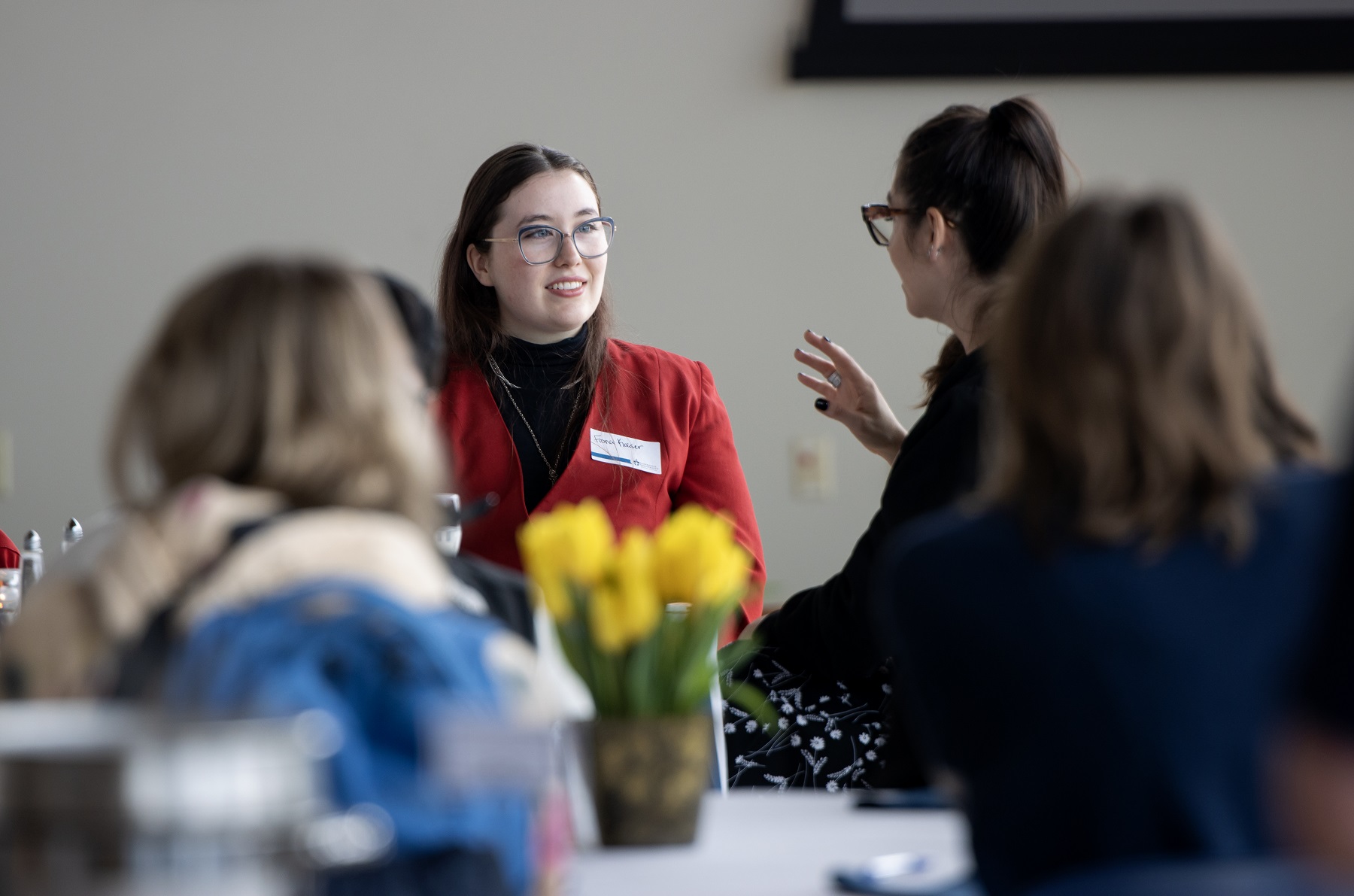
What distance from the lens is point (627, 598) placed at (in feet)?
3.43

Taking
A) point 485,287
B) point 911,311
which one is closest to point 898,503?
point 911,311

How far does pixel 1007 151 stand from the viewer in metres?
1.99

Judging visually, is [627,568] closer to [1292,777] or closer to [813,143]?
[1292,777]

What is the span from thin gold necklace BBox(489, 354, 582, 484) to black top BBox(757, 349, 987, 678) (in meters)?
0.62

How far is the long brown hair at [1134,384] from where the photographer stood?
2.77ft

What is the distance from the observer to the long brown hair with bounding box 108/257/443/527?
0.93m

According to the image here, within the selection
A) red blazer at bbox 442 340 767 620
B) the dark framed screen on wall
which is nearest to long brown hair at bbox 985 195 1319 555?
red blazer at bbox 442 340 767 620

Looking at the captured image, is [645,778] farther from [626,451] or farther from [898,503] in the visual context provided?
[626,451]

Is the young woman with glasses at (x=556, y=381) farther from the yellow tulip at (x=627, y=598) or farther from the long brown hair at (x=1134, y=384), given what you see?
the long brown hair at (x=1134, y=384)

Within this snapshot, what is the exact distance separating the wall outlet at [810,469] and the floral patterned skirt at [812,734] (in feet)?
4.48

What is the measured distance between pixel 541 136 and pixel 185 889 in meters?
3.07

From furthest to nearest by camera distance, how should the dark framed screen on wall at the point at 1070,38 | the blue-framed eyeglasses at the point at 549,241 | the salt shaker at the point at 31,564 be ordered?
the dark framed screen on wall at the point at 1070,38
the blue-framed eyeglasses at the point at 549,241
the salt shaker at the point at 31,564

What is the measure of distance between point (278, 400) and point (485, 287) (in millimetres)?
1783

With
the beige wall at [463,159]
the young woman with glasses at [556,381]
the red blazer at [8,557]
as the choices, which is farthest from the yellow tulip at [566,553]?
the beige wall at [463,159]
